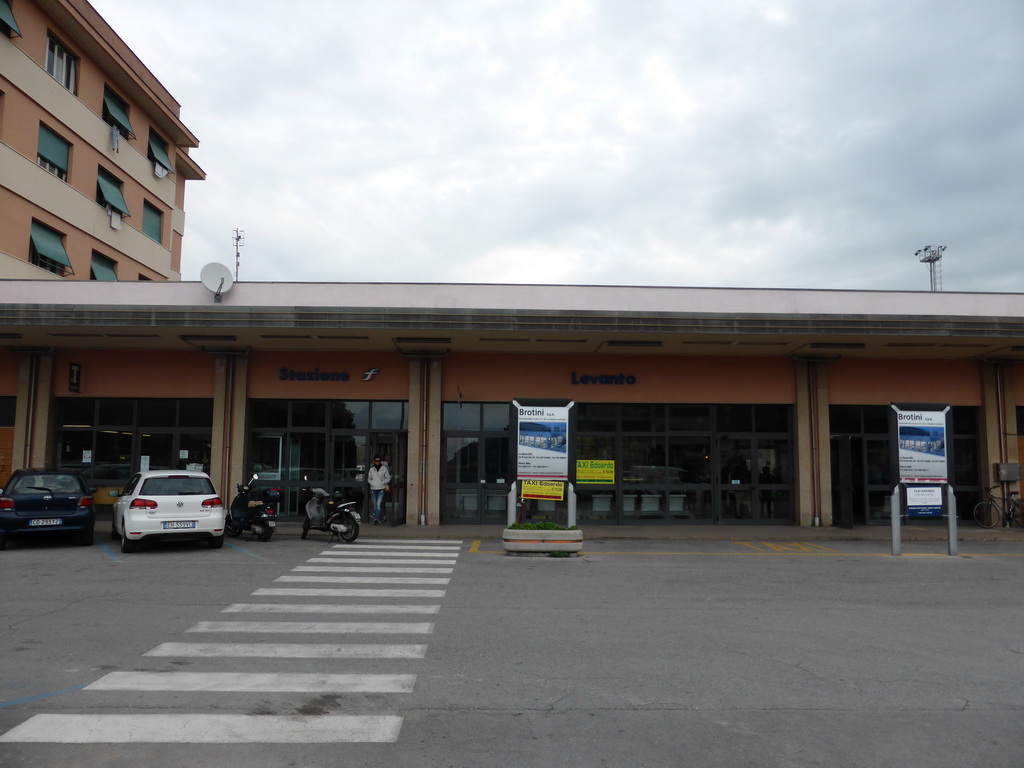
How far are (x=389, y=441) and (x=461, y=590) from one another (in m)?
9.61

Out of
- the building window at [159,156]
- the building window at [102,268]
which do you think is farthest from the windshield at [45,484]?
the building window at [159,156]

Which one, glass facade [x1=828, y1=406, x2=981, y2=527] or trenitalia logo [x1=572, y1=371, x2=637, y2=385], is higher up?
trenitalia logo [x1=572, y1=371, x2=637, y2=385]

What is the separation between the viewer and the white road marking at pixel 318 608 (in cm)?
866

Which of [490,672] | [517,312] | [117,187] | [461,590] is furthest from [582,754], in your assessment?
[117,187]

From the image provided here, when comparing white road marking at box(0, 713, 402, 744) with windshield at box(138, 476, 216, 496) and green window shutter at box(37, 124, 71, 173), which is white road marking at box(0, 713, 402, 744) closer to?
windshield at box(138, 476, 216, 496)

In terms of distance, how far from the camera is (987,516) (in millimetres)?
19141

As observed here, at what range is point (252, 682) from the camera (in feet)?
19.4

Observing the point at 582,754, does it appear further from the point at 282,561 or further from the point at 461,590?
the point at 282,561

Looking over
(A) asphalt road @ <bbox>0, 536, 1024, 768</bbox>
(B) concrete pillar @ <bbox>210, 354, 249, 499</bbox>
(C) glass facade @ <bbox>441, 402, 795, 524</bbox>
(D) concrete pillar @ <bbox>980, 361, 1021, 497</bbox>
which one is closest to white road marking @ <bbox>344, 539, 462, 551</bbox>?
(A) asphalt road @ <bbox>0, 536, 1024, 768</bbox>

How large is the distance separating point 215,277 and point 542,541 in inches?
403

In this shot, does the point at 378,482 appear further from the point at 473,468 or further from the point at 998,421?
the point at 998,421

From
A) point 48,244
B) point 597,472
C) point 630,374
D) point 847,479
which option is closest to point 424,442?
point 597,472

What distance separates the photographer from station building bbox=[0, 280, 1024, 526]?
→ 18.7 metres

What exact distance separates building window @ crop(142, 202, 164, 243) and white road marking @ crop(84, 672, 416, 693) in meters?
26.7
